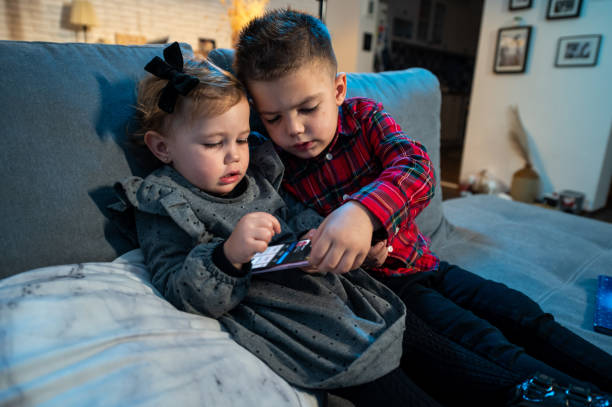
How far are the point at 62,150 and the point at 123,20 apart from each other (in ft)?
14.8

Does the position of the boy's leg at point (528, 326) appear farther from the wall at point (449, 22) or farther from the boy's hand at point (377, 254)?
the wall at point (449, 22)

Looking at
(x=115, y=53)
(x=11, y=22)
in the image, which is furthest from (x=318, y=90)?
(x=11, y=22)

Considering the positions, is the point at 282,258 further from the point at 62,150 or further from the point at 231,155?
the point at 62,150

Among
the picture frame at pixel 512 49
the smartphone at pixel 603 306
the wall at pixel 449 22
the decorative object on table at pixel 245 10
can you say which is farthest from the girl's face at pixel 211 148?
the wall at pixel 449 22

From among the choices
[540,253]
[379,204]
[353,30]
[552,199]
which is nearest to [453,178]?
[552,199]

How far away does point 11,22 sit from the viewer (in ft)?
12.5

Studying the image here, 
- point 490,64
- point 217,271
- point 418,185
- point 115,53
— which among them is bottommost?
point 217,271

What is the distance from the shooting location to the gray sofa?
1.48 ft

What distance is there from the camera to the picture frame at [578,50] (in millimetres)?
3182

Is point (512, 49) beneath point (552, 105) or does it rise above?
above

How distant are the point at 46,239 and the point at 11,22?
14.6ft

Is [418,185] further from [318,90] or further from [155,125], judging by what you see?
[155,125]

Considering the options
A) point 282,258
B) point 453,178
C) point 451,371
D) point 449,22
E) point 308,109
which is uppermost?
point 449,22

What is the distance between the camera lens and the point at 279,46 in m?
0.83
